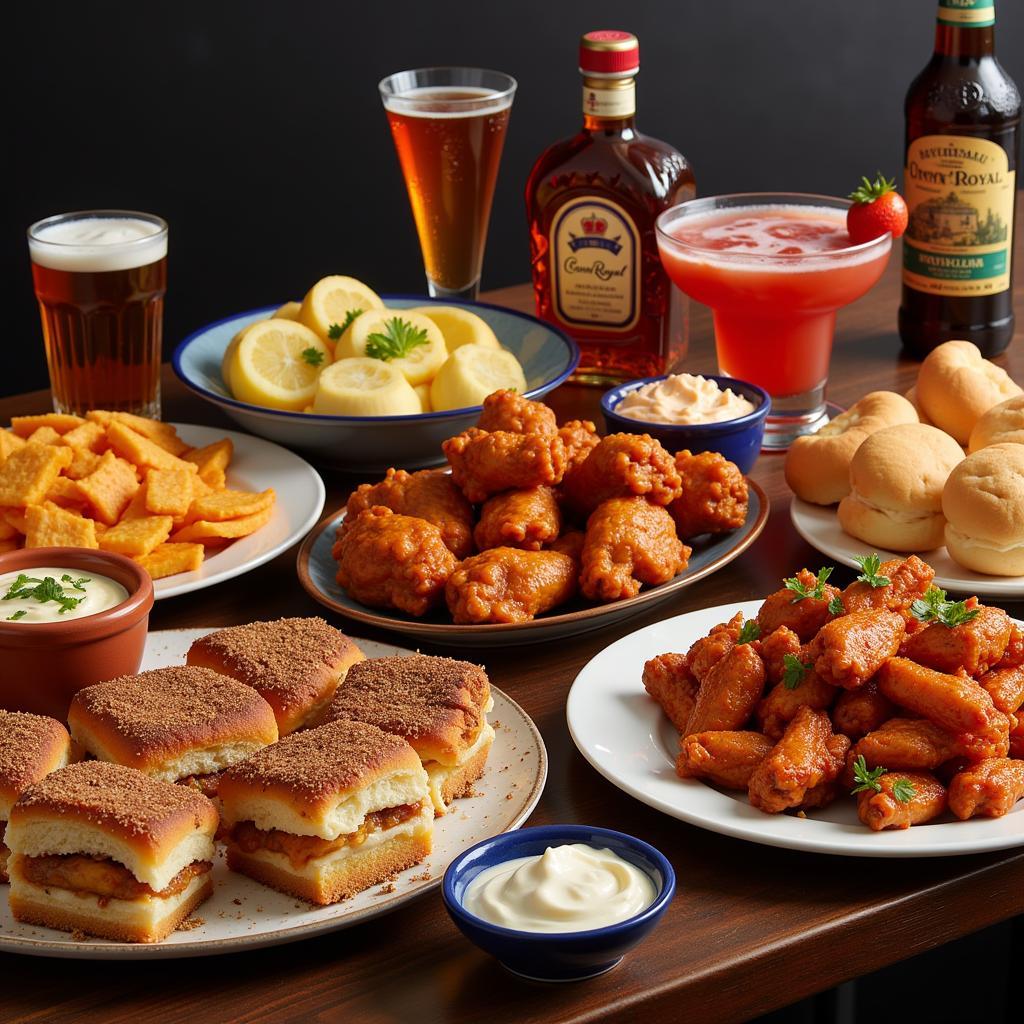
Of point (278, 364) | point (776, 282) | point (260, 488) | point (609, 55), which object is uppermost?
point (609, 55)

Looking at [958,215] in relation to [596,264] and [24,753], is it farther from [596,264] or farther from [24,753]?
[24,753]

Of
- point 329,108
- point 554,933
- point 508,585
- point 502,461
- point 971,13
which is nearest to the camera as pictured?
point 554,933

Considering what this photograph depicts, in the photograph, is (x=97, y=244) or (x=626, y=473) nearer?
(x=626, y=473)

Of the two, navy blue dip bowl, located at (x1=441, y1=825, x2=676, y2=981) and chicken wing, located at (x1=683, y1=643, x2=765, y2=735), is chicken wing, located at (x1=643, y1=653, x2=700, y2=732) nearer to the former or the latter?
chicken wing, located at (x1=683, y1=643, x2=765, y2=735)

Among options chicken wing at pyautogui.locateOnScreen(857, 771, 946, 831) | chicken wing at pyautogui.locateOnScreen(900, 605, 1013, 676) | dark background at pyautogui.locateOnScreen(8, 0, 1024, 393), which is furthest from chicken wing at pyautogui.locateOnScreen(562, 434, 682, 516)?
dark background at pyautogui.locateOnScreen(8, 0, 1024, 393)

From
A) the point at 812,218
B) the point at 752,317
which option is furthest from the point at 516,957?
the point at 812,218

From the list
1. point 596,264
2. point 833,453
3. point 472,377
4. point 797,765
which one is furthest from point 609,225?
point 797,765
